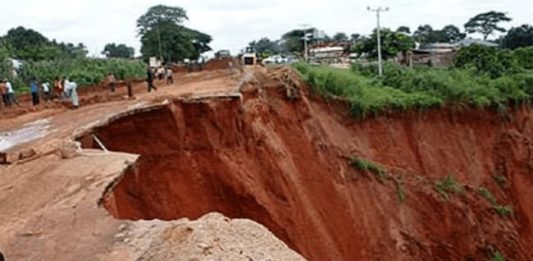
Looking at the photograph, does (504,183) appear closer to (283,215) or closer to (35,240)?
(283,215)

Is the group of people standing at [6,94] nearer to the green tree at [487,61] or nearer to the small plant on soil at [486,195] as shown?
the small plant on soil at [486,195]

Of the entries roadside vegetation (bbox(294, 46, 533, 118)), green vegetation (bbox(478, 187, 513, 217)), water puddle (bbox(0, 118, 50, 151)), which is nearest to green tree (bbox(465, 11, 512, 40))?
roadside vegetation (bbox(294, 46, 533, 118))

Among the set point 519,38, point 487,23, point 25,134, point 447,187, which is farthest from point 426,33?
point 25,134

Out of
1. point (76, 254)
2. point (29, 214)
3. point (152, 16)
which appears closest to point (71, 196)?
point (29, 214)

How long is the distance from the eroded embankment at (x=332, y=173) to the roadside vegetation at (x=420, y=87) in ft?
1.49

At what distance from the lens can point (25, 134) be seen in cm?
1477

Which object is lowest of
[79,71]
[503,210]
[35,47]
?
[503,210]

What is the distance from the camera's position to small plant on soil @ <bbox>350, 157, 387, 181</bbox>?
18344mm

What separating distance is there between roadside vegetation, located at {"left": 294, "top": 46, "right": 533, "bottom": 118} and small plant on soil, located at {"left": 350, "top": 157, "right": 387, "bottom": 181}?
1897 mm

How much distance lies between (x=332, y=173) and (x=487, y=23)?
63331 millimetres

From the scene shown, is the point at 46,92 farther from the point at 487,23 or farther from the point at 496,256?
the point at 487,23

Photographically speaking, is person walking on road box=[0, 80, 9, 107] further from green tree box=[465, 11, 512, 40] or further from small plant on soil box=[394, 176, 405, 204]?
green tree box=[465, 11, 512, 40]

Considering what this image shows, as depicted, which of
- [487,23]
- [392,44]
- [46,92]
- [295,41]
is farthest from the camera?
[487,23]

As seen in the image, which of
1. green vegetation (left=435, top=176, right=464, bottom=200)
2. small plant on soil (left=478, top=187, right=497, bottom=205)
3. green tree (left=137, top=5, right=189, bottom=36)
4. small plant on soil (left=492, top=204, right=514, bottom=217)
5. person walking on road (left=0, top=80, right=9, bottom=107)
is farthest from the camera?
green tree (left=137, top=5, right=189, bottom=36)
